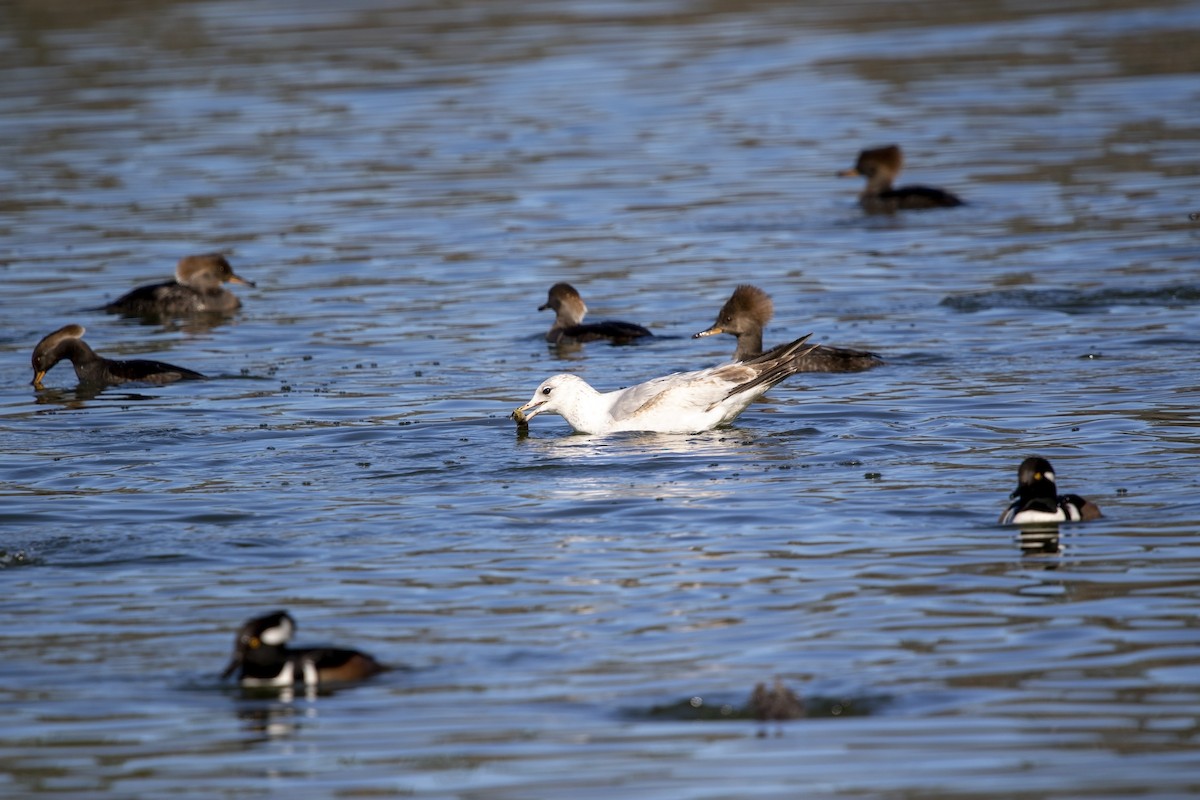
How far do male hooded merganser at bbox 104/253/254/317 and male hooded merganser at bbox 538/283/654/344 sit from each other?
3.71 m

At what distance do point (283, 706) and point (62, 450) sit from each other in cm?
591

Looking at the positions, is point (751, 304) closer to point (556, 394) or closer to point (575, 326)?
point (575, 326)

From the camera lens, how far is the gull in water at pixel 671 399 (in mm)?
13352

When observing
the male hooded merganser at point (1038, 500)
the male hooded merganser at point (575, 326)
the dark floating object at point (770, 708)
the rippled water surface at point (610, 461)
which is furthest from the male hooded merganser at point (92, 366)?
the dark floating object at point (770, 708)

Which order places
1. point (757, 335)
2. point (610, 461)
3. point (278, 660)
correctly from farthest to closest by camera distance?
point (757, 335)
point (610, 461)
point (278, 660)

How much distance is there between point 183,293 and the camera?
19.4 m

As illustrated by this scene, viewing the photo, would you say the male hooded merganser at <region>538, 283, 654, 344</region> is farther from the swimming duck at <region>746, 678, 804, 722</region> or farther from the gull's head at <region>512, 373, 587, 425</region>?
the swimming duck at <region>746, 678, 804, 722</region>

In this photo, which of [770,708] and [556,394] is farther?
[556,394]

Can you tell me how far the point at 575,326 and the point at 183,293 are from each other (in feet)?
14.8

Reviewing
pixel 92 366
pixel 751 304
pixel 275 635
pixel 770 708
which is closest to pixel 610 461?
pixel 751 304

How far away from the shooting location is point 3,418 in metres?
15.1

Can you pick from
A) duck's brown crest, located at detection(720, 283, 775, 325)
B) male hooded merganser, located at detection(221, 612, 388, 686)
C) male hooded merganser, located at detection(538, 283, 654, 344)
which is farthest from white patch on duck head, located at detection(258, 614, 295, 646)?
male hooded merganser, located at detection(538, 283, 654, 344)

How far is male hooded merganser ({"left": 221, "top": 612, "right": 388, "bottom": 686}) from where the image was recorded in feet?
27.2

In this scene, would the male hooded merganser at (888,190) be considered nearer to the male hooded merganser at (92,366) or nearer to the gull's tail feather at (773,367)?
the gull's tail feather at (773,367)
